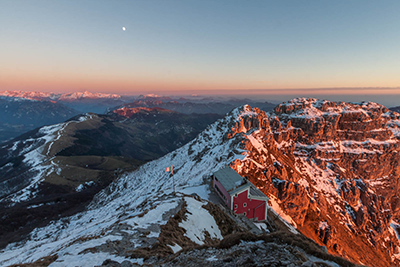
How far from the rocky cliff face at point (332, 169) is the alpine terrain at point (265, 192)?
0.64 m

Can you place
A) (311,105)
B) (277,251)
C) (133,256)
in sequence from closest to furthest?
(277,251)
(133,256)
(311,105)

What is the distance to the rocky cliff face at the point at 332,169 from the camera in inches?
2522

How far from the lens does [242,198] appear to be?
36781mm

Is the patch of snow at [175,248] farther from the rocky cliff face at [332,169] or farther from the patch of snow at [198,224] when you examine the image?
the rocky cliff face at [332,169]

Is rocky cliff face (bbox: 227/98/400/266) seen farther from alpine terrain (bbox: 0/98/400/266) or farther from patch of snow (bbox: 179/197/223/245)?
patch of snow (bbox: 179/197/223/245)

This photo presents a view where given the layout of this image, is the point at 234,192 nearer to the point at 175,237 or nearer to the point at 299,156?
the point at 175,237

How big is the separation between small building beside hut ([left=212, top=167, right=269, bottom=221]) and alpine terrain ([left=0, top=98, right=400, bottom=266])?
9.31ft

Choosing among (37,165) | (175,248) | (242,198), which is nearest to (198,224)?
(175,248)

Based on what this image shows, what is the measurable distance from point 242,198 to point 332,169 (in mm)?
120513

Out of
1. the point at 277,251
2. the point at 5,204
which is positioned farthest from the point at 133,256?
the point at 5,204

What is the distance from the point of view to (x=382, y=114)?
167625 millimetres

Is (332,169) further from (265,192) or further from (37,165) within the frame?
(37,165)

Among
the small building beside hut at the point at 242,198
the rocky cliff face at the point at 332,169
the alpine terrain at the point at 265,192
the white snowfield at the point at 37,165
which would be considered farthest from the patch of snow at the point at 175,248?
the white snowfield at the point at 37,165

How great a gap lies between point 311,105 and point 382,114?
249 feet
